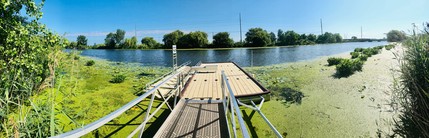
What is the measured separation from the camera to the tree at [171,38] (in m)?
66.0

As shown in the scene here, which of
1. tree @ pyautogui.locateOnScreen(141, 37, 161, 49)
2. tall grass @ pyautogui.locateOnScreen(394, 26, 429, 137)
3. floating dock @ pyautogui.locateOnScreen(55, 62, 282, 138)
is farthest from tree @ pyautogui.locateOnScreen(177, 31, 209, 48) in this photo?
tall grass @ pyautogui.locateOnScreen(394, 26, 429, 137)

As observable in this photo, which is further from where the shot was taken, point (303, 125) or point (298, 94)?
point (298, 94)

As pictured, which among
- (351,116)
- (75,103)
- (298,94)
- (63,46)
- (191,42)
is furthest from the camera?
(191,42)

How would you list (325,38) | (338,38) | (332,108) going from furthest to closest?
1. (338,38)
2. (325,38)
3. (332,108)

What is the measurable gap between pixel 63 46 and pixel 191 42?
58.7 metres

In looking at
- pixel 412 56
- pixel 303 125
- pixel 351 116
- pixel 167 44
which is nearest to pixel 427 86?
pixel 412 56

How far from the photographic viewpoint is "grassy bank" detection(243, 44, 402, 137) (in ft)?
15.6

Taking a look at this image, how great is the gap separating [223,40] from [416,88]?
59478mm

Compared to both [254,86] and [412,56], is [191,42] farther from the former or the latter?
[412,56]

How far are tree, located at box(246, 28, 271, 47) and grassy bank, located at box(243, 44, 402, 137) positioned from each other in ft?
181

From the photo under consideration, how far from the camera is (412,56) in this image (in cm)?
256

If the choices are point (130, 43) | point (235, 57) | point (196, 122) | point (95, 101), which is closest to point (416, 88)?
point (196, 122)

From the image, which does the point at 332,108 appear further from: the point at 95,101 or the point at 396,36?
the point at 95,101

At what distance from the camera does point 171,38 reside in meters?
66.7
